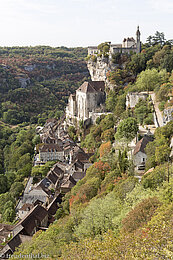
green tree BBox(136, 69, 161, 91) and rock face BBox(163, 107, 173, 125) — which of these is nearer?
rock face BBox(163, 107, 173, 125)

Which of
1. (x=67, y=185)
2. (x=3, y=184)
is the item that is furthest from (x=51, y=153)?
(x=67, y=185)

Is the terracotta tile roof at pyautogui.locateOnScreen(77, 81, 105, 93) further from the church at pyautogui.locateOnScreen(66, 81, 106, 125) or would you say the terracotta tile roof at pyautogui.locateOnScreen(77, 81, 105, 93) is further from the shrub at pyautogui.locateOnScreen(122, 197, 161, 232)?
the shrub at pyautogui.locateOnScreen(122, 197, 161, 232)

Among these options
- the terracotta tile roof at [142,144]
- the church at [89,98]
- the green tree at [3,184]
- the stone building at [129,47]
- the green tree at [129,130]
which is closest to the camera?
the terracotta tile roof at [142,144]

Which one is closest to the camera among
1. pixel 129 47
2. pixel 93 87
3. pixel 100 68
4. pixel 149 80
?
pixel 149 80

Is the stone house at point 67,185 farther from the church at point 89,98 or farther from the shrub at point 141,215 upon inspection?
the shrub at point 141,215

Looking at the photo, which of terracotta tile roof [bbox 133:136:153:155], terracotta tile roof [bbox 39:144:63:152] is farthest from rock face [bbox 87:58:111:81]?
terracotta tile roof [bbox 133:136:153:155]

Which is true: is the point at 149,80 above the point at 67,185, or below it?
above

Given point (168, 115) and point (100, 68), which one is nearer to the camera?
point (168, 115)

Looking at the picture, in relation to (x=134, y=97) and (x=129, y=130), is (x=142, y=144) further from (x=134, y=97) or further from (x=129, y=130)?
(x=134, y=97)

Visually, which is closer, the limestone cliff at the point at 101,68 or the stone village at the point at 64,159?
the stone village at the point at 64,159

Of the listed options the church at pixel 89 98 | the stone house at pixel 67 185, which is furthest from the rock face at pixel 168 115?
the church at pixel 89 98
